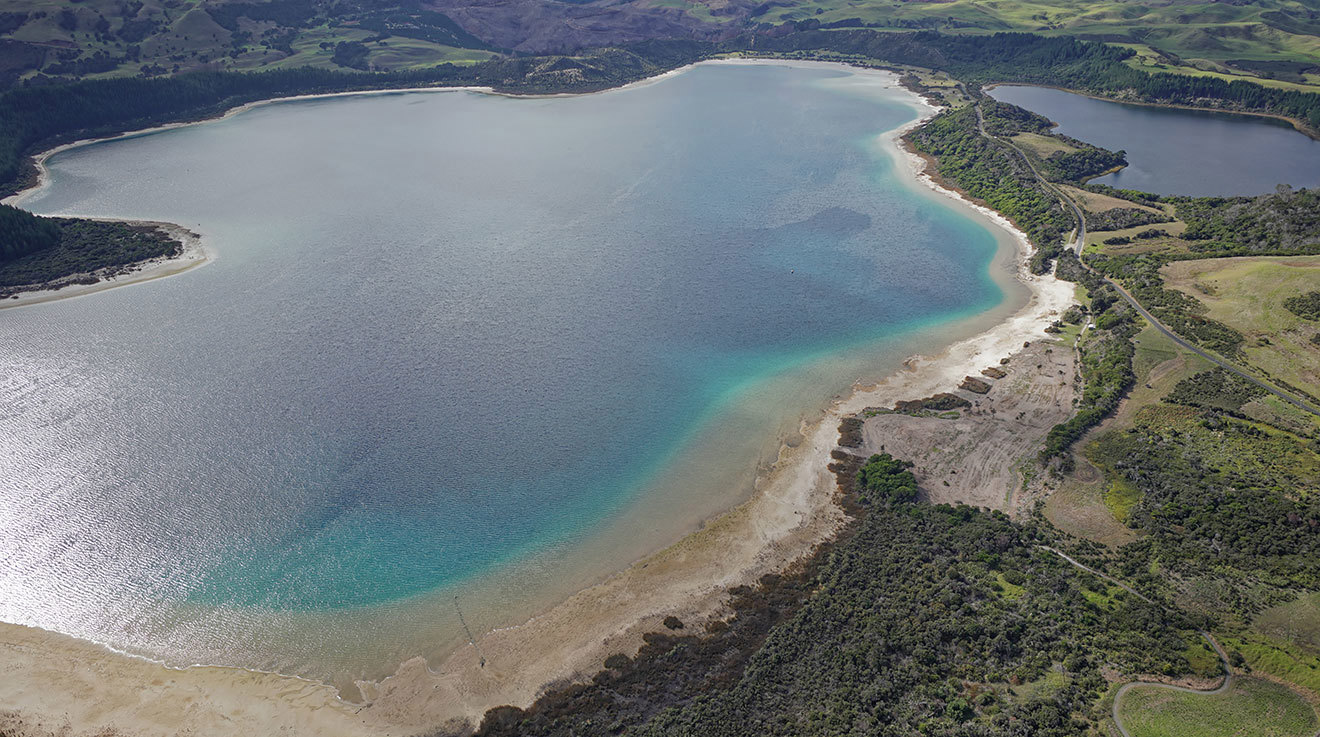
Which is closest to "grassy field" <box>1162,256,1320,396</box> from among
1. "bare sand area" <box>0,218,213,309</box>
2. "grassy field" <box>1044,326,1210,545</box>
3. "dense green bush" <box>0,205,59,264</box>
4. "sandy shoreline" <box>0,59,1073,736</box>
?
"grassy field" <box>1044,326,1210,545</box>

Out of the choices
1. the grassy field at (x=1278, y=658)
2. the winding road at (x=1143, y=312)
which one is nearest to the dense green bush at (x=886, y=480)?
the grassy field at (x=1278, y=658)

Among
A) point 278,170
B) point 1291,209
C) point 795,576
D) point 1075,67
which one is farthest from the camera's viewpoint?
point 1075,67

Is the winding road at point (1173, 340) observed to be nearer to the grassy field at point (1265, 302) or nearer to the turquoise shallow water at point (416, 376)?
the grassy field at point (1265, 302)

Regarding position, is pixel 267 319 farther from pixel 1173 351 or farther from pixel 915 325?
pixel 1173 351

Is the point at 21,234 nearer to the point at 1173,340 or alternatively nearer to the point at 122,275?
the point at 122,275

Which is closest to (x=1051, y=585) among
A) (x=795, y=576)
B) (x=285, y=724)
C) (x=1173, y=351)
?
(x=795, y=576)

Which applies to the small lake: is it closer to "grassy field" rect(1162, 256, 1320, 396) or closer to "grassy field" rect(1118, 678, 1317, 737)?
"grassy field" rect(1162, 256, 1320, 396)
